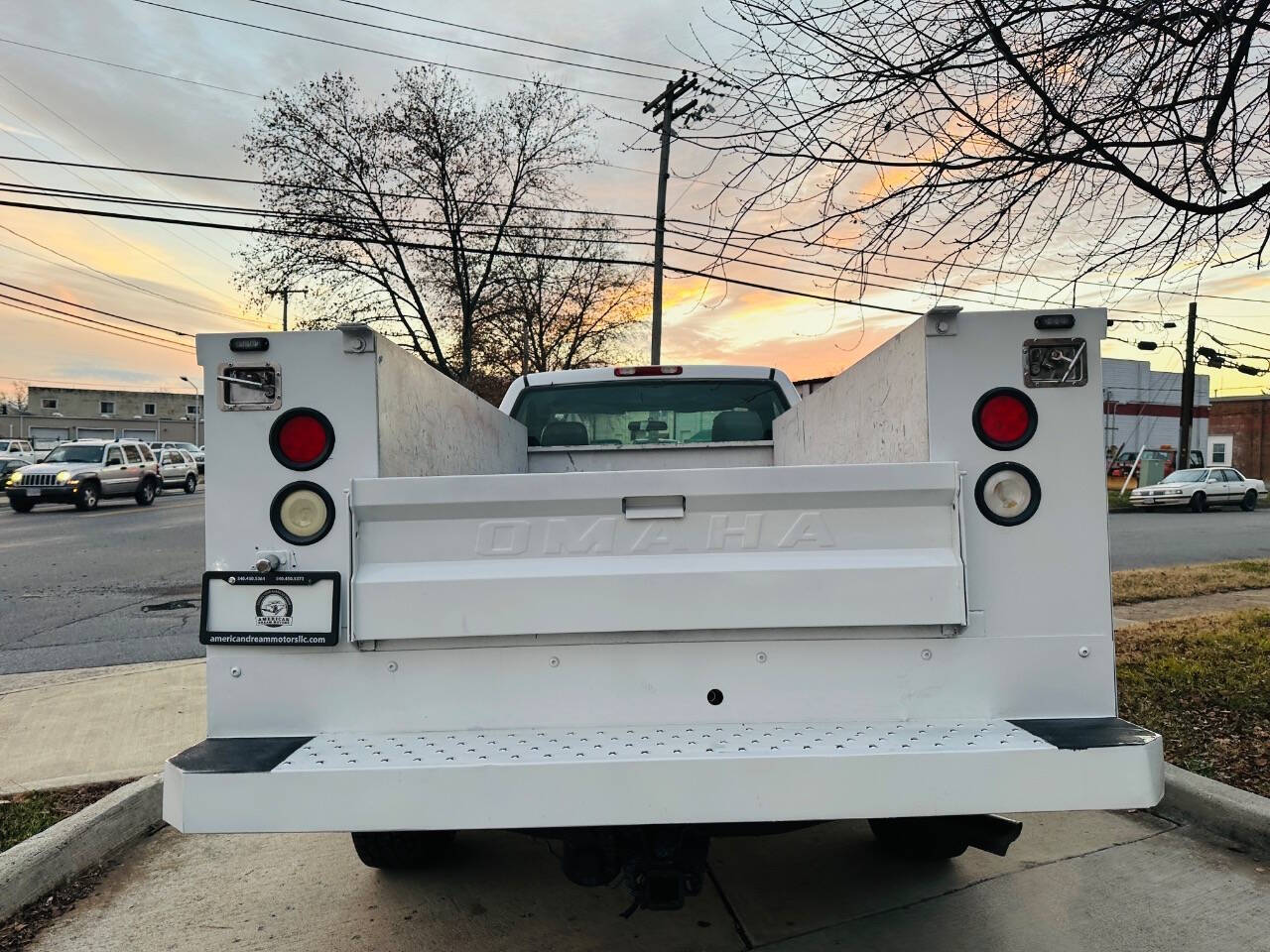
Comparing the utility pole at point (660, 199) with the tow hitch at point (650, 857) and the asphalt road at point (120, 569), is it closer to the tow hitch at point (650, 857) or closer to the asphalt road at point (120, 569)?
the asphalt road at point (120, 569)

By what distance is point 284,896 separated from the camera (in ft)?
11.2

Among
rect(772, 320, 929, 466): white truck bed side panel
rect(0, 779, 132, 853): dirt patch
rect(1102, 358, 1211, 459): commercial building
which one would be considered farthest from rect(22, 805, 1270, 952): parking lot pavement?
rect(1102, 358, 1211, 459): commercial building

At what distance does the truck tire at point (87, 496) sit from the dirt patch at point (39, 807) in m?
24.7

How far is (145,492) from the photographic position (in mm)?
28250

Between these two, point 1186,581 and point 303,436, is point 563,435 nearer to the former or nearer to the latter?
point 303,436

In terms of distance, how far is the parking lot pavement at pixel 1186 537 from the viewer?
15.1m

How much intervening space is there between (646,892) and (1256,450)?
77600 mm

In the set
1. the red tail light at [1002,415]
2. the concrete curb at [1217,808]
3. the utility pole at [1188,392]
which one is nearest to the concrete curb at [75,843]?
the red tail light at [1002,415]

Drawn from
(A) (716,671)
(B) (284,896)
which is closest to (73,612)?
(B) (284,896)

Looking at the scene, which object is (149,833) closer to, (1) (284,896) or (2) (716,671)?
(1) (284,896)

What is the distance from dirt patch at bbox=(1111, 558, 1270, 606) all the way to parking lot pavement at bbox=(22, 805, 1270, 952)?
653 centimetres

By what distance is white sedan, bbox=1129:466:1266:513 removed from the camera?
30.0m

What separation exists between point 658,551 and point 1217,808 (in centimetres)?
313

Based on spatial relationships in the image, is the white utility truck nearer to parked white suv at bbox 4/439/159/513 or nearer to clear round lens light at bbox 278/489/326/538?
clear round lens light at bbox 278/489/326/538
